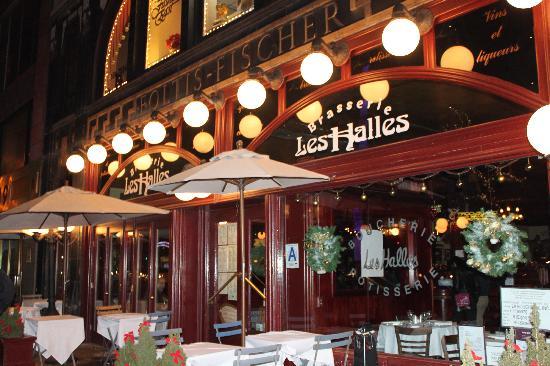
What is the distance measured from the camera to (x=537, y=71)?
535cm

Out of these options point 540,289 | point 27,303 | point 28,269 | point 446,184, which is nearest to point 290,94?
point 446,184

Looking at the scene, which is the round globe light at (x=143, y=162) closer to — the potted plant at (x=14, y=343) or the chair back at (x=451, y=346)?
the potted plant at (x=14, y=343)

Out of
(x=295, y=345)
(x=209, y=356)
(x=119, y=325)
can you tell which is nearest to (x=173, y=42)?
(x=119, y=325)

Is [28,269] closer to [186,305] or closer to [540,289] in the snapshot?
[186,305]

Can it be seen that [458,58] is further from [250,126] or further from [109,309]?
[109,309]

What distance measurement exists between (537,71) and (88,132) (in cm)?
1059

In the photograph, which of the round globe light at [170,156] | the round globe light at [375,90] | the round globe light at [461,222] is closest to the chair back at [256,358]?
the round globe light at [375,90]

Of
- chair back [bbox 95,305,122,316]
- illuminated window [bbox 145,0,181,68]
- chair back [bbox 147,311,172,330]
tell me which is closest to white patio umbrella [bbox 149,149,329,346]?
chair back [bbox 147,311,172,330]

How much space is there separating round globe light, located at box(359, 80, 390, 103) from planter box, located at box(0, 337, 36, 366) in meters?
5.68

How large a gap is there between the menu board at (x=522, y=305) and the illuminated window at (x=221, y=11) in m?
5.85

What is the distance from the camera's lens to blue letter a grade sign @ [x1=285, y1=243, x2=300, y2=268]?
26.0 feet

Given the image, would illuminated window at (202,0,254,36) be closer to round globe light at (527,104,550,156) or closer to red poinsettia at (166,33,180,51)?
red poinsettia at (166,33,180,51)

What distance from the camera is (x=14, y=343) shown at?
26.6 feet

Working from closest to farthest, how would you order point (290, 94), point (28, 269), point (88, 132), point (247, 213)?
point (290, 94)
point (247, 213)
point (88, 132)
point (28, 269)
